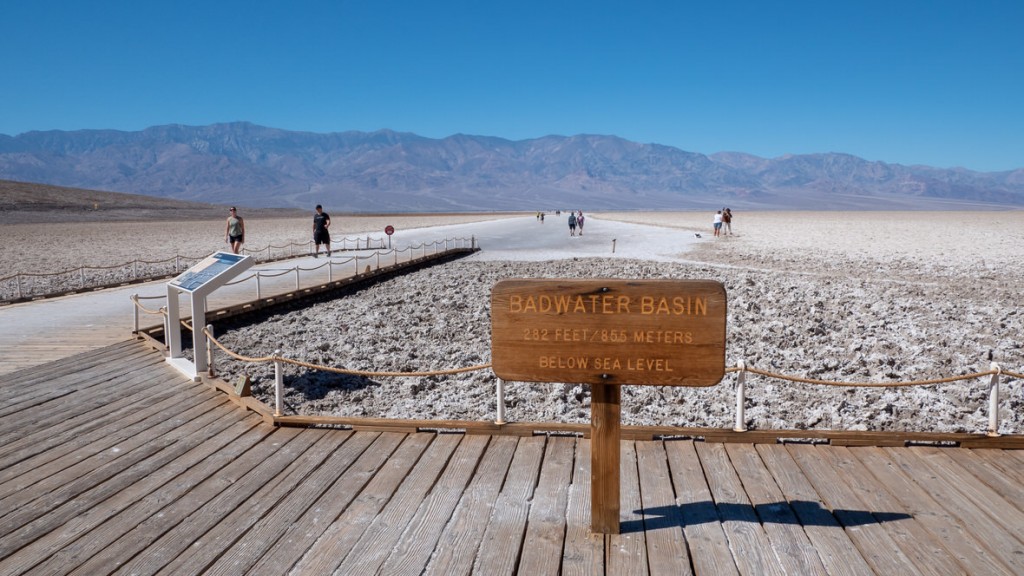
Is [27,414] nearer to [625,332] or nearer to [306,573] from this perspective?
[306,573]

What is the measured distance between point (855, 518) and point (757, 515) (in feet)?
1.89

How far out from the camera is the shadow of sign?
171 inches

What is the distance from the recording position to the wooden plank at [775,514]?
3912mm

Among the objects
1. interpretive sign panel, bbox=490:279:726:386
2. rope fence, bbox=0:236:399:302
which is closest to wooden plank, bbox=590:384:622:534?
interpretive sign panel, bbox=490:279:726:386

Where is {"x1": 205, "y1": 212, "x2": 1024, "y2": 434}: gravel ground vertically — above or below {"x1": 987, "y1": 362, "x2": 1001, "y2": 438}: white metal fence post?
below

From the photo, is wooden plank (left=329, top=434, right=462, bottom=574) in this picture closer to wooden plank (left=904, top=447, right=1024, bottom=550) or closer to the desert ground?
wooden plank (left=904, top=447, right=1024, bottom=550)

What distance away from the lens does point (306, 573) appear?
3.83 metres

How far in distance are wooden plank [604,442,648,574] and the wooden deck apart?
0.04ft

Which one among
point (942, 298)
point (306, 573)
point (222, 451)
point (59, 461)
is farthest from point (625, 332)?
point (942, 298)

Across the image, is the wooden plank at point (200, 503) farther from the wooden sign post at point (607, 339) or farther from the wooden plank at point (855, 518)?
the wooden plank at point (855, 518)

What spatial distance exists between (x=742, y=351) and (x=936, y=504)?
26.8 ft

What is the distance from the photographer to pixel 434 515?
4.49 m

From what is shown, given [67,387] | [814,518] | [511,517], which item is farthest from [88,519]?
[814,518]

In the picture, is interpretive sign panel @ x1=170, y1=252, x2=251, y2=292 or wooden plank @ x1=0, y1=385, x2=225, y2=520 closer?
wooden plank @ x1=0, y1=385, x2=225, y2=520
